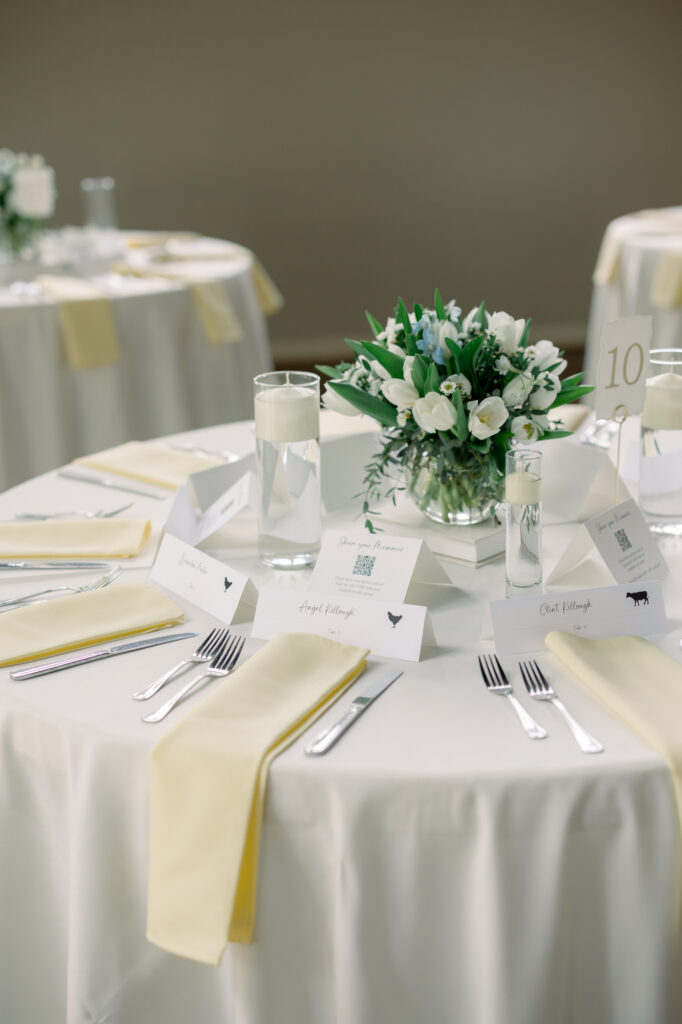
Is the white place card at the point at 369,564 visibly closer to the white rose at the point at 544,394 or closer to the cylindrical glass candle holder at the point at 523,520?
the cylindrical glass candle holder at the point at 523,520

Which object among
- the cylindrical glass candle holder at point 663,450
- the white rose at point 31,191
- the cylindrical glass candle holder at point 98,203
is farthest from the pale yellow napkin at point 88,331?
the cylindrical glass candle holder at point 663,450

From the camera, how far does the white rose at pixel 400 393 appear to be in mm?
1438

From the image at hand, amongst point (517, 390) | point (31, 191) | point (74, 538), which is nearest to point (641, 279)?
point (31, 191)

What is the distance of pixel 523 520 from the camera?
1.32 m

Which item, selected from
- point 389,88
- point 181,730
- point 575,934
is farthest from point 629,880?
point 389,88

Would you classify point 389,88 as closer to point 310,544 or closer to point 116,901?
point 310,544

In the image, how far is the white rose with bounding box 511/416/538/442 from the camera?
4.66ft

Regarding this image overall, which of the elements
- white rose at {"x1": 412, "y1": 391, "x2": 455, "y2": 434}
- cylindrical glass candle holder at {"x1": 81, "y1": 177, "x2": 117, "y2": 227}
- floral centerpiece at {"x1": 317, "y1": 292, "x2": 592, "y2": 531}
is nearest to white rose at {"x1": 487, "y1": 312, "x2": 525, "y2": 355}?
floral centerpiece at {"x1": 317, "y1": 292, "x2": 592, "y2": 531}

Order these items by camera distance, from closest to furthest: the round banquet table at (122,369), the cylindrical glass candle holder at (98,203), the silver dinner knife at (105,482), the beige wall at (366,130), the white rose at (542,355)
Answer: the white rose at (542,355) → the silver dinner knife at (105,482) → the round banquet table at (122,369) → the cylindrical glass candle holder at (98,203) → the beige wall at (366,130)

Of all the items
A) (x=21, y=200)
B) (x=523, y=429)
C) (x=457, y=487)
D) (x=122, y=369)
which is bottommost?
(x=122, y=369)

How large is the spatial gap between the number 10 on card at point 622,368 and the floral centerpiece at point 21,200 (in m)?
2.48

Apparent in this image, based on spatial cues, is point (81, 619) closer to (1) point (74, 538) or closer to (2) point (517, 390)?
(1) point (74, 538)

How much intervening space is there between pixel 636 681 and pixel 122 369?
226 centimetres

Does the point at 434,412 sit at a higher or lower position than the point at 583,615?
higher
